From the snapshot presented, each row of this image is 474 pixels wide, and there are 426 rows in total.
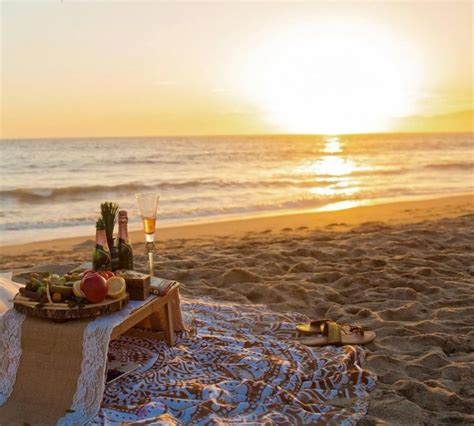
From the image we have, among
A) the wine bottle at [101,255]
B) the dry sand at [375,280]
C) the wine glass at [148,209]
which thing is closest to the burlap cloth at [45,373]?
the wine bottle at [101,255]

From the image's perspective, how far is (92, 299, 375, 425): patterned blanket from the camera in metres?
3.19

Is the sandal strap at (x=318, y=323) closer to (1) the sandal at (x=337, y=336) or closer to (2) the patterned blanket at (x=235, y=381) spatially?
(1) the sandal at (x=337, y=336)

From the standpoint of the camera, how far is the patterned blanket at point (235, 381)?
319 centimetres

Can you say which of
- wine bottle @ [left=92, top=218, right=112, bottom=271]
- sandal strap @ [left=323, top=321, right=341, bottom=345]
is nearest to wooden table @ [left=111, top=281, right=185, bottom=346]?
wine bottle @ [left=92, top=218, right=112, bottom=271]

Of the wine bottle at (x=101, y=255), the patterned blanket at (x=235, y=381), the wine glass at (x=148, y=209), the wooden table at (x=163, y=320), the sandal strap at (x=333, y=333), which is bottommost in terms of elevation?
the patterned blanket at (x=235, y=381)

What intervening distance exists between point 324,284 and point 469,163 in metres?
21.2

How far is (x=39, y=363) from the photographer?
3201mm

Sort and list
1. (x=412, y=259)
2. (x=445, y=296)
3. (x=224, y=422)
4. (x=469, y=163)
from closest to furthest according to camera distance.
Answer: (x=224, y=422), (x=445, y=296), (x=412, y=259), (x=469, y=163)

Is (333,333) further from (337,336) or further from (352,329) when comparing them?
(352,329)

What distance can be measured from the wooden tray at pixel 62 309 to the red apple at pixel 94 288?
38mm

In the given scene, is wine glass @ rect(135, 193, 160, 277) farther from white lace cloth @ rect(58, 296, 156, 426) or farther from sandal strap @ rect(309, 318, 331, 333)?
sandal strap @ rect(309, 318, 331, 333)

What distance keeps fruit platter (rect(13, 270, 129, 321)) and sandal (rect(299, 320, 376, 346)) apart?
5.04 ft

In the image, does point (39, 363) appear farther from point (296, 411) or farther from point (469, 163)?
point (469, 163)

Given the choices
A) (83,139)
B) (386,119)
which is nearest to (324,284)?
(83,139)
